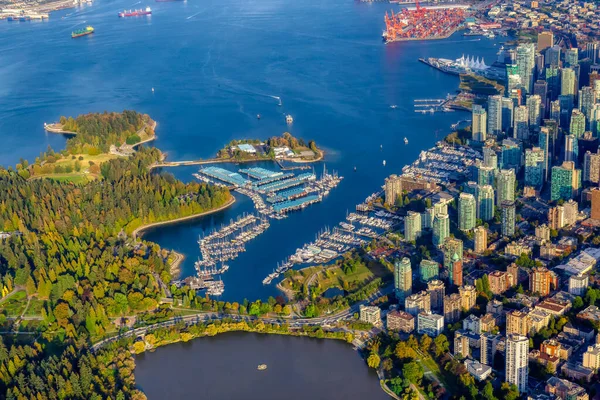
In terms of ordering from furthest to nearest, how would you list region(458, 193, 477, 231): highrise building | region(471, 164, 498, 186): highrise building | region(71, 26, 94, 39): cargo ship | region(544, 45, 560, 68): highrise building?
region(71, 26, 94, 39): cargo ship, region(544, 45, 560, 68): highrise building, region(471, 164, 498, 186): highrise building, region(458, 193, 477, 231): highrise building

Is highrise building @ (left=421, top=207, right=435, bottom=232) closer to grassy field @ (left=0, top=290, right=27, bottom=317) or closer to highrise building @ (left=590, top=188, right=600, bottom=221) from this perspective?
highrise building @ (left=590, top=188, right=600, bottom=221)

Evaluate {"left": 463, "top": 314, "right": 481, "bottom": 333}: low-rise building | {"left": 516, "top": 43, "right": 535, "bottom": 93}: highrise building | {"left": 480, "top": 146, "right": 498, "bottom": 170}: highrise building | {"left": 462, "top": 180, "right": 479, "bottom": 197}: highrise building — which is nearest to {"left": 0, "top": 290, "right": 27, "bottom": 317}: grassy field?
{"left": 463, "top": 314, "right": 481, "bottom": 333}: low-rise building

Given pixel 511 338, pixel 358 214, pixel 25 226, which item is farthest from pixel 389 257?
pixel 25 226

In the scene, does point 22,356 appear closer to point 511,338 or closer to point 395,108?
point 511,338

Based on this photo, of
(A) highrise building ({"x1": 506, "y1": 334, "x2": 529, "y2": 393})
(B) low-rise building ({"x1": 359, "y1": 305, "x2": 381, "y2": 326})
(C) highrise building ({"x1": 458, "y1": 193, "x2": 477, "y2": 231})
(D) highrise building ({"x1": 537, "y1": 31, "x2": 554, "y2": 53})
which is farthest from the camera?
(D) highrise building ({"x1": 537, "y1": 31, "x2": 554, "y2": 53})

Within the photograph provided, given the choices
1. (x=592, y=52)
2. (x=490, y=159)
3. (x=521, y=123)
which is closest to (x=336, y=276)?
(x=490, y=159)
